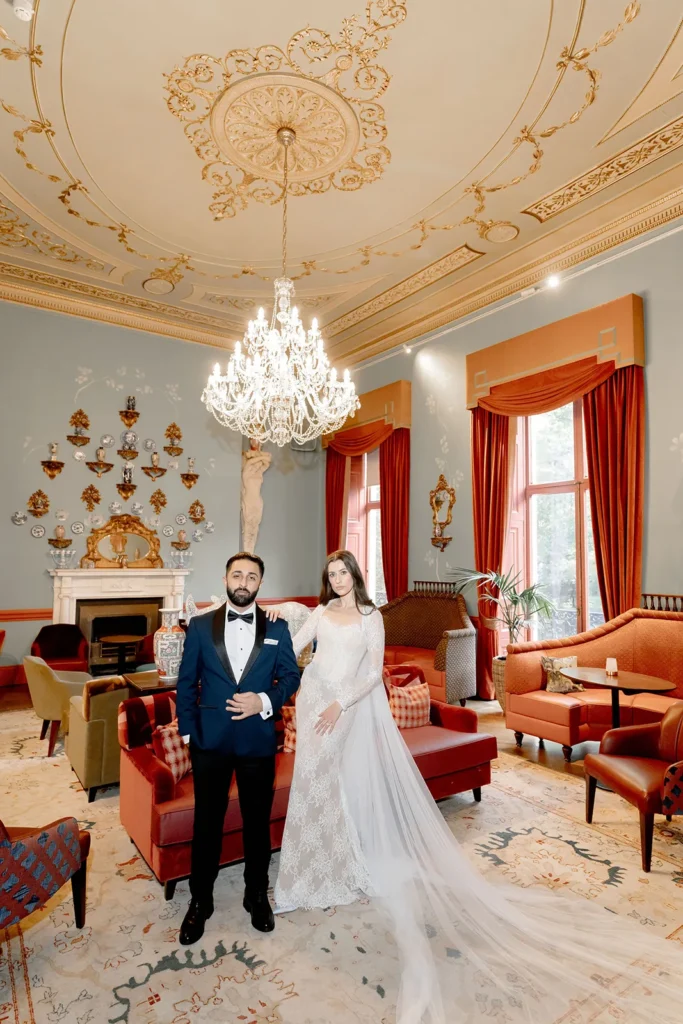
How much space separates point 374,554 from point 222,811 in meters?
7.50

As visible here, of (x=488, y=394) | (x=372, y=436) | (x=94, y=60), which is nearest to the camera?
(x=94, y=60)

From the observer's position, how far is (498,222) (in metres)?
6.14

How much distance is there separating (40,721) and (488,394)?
250 inches

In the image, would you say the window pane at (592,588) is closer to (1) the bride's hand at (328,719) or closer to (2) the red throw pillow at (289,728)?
(2) the red throw pillow at (289,728)

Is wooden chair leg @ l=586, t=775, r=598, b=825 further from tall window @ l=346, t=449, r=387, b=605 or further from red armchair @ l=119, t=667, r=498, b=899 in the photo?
tall window @ l=346, t=449, r=387, b=605

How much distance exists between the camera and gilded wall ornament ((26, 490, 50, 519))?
7723 mm

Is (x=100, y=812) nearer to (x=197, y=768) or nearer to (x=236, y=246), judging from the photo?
(x=197, y=768)

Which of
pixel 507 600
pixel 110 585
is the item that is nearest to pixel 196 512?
pixel 110 585

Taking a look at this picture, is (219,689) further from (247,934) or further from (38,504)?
(38,504)

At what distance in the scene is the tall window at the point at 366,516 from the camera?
397 inches

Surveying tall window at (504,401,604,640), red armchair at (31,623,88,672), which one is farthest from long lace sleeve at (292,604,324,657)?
red armchair at (31,623,88,672)

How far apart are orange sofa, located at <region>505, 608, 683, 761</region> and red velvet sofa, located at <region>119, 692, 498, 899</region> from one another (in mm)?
1191

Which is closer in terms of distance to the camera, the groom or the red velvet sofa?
the groom

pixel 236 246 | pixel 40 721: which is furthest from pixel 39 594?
pixel 236 246
